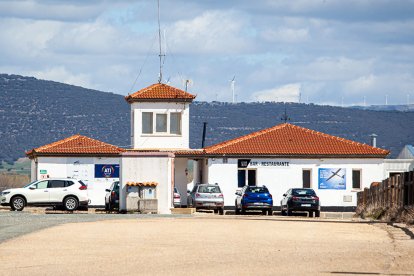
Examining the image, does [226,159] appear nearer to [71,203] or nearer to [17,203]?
[71,203]

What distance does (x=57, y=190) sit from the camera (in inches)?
2127

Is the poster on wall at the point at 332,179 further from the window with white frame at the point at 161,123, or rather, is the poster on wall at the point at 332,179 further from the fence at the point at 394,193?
the fence at the point at 394,193

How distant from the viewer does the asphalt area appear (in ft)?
64.1

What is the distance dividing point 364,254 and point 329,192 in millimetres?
48171

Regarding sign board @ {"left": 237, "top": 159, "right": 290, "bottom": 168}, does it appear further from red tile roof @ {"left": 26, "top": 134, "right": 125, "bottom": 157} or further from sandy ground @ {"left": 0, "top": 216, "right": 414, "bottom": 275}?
sandy ground @ {"left": 0, "top": 216, "right": 414, "bottom": 275}

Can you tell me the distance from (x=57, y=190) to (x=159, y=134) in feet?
58.0

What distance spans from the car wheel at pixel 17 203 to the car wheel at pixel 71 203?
1841 millimetres

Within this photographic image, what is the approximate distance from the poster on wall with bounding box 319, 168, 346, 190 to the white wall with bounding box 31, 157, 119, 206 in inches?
463

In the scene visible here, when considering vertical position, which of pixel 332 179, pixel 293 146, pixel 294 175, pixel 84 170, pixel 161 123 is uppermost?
pixel 161 123

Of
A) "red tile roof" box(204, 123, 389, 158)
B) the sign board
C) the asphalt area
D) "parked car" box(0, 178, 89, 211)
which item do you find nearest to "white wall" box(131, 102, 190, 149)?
"red tile roof" box(204, 123, 389, 158)

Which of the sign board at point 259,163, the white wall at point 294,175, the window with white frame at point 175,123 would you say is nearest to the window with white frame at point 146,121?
the window with white frame at point 175,123

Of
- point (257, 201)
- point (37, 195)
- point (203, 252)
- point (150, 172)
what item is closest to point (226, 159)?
point (257, 201)

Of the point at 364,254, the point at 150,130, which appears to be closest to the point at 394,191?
the point at 364,254

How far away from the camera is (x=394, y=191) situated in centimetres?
4494
